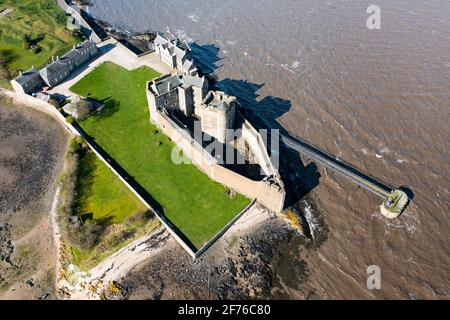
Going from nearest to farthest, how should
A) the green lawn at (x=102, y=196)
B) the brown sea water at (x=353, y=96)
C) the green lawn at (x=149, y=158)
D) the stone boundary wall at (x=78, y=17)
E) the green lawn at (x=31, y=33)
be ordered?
the brown sea water at (x=353, y=96), the green lawn at (x=149, y=158), the green lawn at (x=102, y=196), the green lawn at (x=31, y=33), the stone boundary wall at (x=78, y=17)

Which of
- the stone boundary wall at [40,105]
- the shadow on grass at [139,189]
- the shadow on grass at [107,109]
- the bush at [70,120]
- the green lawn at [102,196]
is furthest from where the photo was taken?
the shadow on grass at [107,109]

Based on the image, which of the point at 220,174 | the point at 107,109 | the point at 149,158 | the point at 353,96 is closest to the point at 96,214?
the point at 149,158

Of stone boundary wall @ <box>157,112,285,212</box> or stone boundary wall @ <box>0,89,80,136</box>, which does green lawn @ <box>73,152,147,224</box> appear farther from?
stone boundary wall @ <box>157,112,285,212</box>

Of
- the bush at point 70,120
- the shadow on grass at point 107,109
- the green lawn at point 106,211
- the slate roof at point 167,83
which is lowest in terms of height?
the green lawn at point 106,211

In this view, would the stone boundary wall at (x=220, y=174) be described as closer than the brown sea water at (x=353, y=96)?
No

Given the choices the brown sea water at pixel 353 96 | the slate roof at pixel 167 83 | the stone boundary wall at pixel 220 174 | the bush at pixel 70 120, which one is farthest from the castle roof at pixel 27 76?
the brown sea water at pixel 353 96

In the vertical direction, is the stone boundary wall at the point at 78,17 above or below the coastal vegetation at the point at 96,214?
above

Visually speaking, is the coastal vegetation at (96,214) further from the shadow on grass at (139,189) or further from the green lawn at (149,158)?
the green lawn at (149,158)
